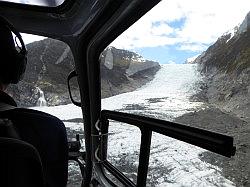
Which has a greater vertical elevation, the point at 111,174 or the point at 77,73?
the point at 77,73

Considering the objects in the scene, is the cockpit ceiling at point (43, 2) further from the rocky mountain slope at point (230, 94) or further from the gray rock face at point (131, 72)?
the gray rock face at point (131, 72)

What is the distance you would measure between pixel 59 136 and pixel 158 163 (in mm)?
2348

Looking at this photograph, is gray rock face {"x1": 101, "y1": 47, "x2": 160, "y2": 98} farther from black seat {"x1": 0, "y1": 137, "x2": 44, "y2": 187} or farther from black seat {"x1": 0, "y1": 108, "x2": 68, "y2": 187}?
black seat {"x1": 0, "y1": 137, "x2": 44, "y2": 187}

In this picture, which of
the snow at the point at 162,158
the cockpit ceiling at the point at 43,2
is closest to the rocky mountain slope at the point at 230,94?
the snow at the point at 162,158

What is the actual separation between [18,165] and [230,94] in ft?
12.0

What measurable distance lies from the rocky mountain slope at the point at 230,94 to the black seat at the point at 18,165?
1.51 metres

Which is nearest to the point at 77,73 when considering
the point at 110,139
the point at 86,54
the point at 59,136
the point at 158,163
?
the point at 86,54

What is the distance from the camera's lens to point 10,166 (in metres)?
1.00

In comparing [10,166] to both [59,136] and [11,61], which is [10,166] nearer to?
[59,136]

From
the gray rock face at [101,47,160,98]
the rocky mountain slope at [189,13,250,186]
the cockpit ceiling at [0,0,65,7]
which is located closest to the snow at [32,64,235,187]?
the rocky mountain slope at [189,13,250,186]

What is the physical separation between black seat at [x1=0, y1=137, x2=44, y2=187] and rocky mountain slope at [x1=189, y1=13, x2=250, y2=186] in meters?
1.51

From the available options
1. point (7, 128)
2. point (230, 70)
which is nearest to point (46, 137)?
point (7, 128)

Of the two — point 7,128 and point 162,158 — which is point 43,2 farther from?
point 162,158

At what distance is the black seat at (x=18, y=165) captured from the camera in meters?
0.98
